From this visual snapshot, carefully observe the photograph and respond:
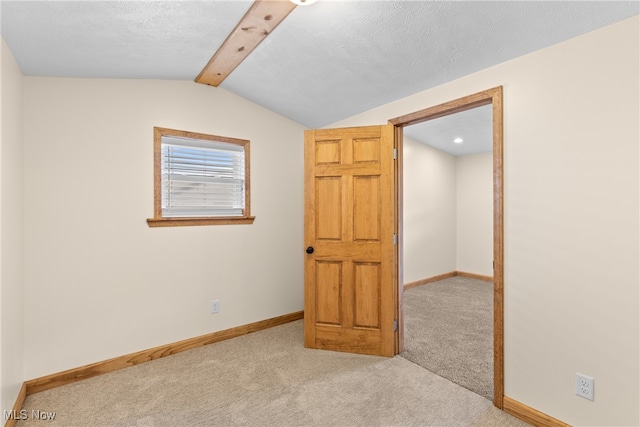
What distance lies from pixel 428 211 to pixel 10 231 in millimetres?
5301

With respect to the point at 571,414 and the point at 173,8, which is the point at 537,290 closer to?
the point at 571,414

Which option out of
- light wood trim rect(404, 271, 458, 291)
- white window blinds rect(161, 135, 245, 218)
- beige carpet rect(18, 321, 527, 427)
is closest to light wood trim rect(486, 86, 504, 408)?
beige carpet rect(18, 321, 527, 427)

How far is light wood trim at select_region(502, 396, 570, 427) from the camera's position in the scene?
5.91 ft

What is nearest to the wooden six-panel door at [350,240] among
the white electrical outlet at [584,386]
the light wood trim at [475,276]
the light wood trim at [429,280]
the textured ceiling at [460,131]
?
the white electrical outlet at [584,386]

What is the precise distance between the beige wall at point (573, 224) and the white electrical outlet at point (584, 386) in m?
0.03

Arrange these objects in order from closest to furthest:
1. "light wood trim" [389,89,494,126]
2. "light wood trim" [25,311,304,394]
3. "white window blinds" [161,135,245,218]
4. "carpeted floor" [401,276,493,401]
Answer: "light wood trim" [389,89,494,126] → "light wood trim" [25,311,304,394] → "carpeted floor" [401,276,493,401] → "white window blinds" [161,135,245,218]

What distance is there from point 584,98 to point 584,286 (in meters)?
1.01

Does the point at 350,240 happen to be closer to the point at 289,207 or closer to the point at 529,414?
the point at 289,207

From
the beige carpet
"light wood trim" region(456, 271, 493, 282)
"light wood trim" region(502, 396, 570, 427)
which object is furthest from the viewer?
"light wood trim" region(456, 271, 493, 282)

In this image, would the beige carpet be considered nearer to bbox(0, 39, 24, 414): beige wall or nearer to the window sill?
bbox(0, 39, 24, 414): beige wall

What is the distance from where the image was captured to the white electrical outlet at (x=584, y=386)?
167cm

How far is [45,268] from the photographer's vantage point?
7.44ft

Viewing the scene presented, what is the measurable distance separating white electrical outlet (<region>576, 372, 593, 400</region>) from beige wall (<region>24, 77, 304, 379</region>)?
2605mm

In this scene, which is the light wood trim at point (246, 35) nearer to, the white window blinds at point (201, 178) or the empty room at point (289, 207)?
the empty room at point (289, 207)
